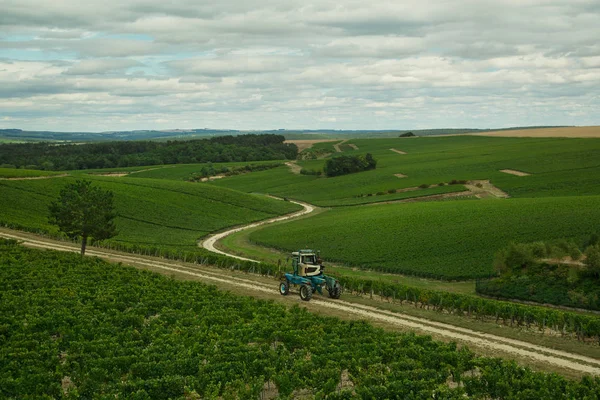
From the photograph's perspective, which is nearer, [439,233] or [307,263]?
[307,263]

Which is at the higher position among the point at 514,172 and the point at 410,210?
the point at 514,172

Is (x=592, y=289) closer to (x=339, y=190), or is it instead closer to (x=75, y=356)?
(x=75, y=356)

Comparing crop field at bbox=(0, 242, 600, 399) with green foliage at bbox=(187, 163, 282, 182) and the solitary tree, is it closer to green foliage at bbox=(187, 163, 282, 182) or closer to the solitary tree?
the solitary tree

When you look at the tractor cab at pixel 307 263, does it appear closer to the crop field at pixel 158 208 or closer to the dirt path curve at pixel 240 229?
the dirt path curve at pixel 240 229

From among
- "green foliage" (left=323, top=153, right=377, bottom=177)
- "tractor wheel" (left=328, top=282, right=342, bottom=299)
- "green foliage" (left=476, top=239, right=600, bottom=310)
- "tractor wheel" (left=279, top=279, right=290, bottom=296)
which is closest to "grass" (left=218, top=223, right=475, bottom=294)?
"tractor wheel" (left=279, top=279, right=290, bottom=296)

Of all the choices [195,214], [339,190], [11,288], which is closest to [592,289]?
[11,288]

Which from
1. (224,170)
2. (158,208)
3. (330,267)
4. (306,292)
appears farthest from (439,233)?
(224,170)

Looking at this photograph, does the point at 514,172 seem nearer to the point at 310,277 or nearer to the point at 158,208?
the point at 158,208
